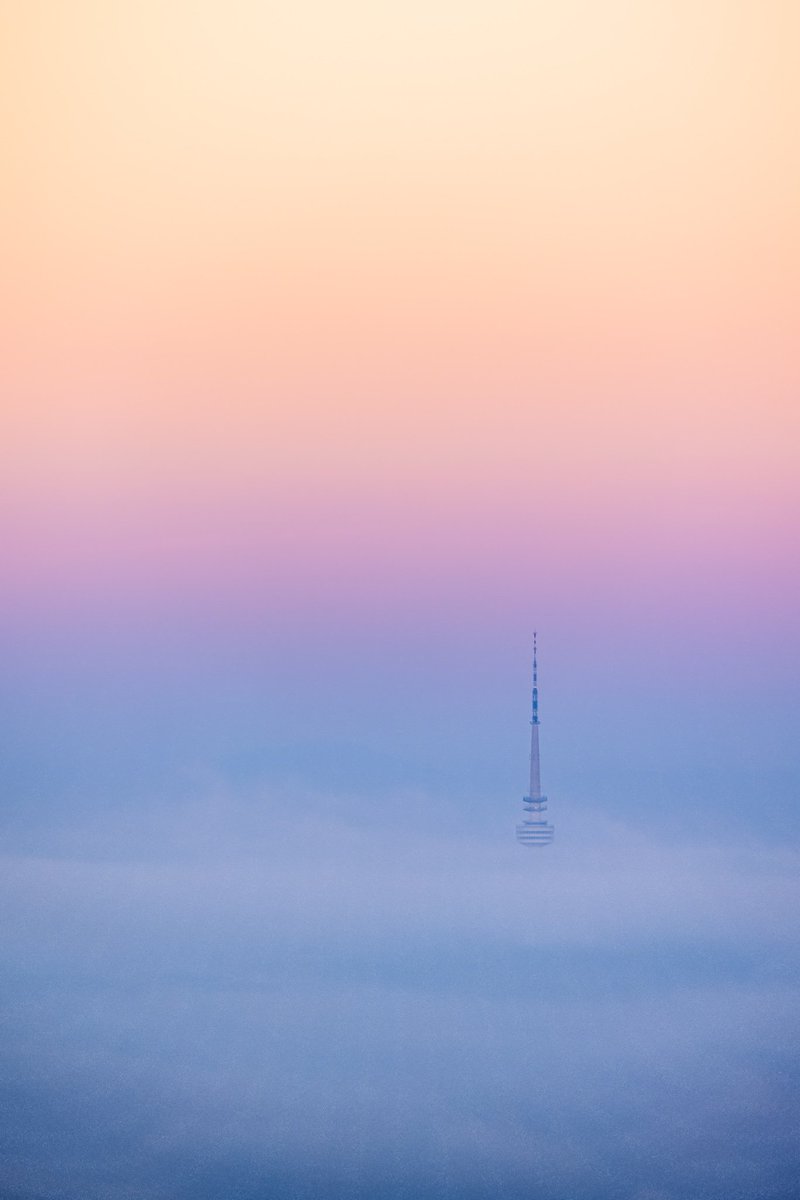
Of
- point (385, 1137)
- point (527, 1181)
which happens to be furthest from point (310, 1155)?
point (527, 1181)

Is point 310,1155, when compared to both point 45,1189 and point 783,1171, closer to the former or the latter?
point 45,1189

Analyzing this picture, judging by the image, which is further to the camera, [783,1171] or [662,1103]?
[662,1103]

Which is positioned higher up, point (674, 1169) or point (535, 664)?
point (535, 664)

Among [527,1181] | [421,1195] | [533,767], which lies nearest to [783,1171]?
[527,1181]

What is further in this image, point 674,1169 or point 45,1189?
point 674,1169

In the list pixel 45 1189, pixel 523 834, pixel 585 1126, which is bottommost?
pixel 45 1189

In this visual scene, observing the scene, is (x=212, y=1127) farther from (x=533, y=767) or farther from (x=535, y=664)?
(x=535, y=664)
